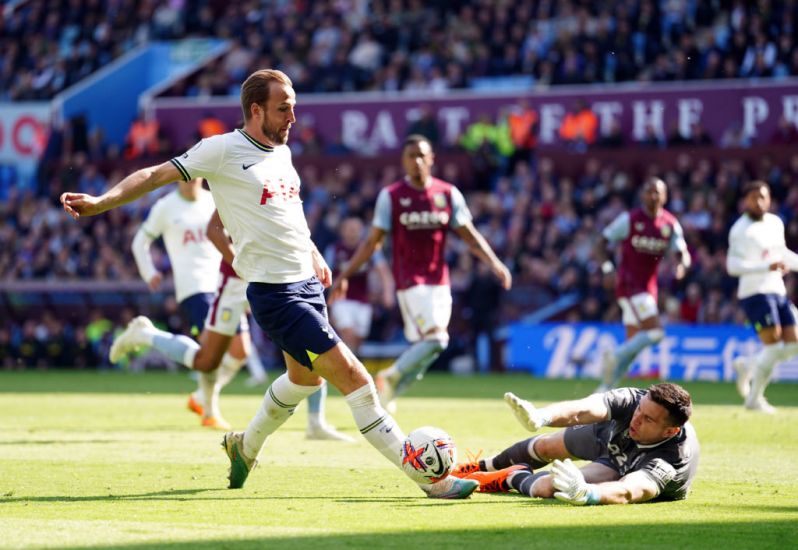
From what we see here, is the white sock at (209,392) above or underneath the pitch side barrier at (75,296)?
above

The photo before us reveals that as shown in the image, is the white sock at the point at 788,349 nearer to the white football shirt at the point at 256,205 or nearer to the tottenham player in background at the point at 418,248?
the tottenham player in background at the point at 418,248

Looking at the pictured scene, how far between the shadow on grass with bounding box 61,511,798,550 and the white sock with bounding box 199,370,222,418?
6951 millimetres

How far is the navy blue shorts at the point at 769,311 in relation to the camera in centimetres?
1625

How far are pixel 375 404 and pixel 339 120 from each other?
73.8 ft

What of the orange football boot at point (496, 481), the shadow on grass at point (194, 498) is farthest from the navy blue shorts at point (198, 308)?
the orange football boot at point (496, 481)

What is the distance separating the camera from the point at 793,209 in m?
24.1

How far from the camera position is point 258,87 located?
26.3ft

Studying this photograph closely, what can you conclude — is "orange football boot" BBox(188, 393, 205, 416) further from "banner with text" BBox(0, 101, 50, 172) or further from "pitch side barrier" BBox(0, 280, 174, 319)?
"banner with text" BBox(0, 101, 50, 172)

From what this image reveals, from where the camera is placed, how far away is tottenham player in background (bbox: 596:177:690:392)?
16375 mm

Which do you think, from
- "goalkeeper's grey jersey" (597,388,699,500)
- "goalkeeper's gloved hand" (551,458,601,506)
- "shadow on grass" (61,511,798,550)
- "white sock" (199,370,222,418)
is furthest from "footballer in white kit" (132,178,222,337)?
"shadow on grass" (61,511,798,550)

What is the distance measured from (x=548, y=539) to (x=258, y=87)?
3.15 meters

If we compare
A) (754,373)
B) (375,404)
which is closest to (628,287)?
(754,373)

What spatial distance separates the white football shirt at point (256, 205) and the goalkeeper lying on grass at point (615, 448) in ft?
5.20

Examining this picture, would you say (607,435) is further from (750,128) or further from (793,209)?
(750,128)
